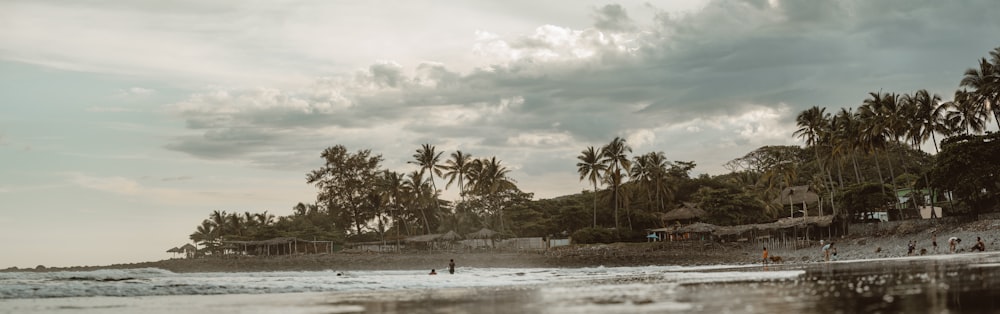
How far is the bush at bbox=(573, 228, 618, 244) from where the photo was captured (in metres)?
80.9

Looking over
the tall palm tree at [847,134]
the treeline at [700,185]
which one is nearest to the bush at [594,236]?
the treeline at [700,185]

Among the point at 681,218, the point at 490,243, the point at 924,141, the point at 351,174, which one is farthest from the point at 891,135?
the point at 351,174

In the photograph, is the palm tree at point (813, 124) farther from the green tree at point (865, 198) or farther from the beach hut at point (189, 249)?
the beach hut at point (189, 249)

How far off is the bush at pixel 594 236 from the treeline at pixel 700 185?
15 centimetres

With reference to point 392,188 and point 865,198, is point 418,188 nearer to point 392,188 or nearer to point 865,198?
point 392,188

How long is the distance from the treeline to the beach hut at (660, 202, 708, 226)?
146 centimetres

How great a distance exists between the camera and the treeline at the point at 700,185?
61.7 meters

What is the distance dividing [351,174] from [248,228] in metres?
18.1

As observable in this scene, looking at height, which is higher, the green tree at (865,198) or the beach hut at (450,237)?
the green tree at (865,198)

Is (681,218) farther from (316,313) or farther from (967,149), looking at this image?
(316,313)

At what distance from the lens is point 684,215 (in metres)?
86.2

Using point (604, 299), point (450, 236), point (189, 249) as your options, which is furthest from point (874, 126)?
point (189, 249)

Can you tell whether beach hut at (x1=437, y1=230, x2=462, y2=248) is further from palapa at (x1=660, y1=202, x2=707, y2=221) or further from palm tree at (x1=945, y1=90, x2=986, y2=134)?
palm tree at (x1=945, y1=90, x2=986, y2=134)

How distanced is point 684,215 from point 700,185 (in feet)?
63.0
